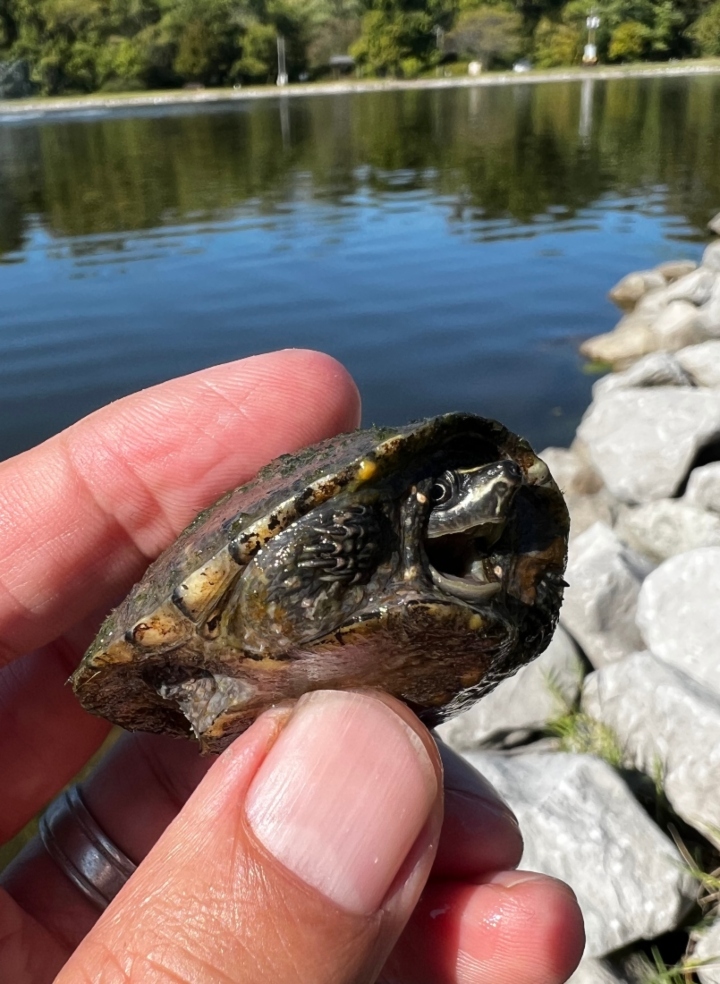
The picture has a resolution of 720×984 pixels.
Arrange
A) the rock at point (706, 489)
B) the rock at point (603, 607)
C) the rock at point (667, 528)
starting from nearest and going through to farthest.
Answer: the rock at point (603, 607), the rock at point (667, 528), the rock at point (706, 489)

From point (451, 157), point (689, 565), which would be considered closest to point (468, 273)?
point (689, 565)

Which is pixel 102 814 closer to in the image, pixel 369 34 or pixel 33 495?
pixel 33 495

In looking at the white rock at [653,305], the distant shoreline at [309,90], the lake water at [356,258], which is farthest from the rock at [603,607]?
the distant shoreline at [309,90]

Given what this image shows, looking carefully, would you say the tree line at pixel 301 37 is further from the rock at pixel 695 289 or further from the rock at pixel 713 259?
the rock at pixel 695 289

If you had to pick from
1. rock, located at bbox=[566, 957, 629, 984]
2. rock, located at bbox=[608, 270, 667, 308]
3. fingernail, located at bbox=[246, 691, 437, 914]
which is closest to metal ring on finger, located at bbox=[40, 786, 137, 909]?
fingernail, located at bbox=[246, 691, 437, 914]

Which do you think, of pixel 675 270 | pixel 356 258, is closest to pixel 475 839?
pixel 675 270
